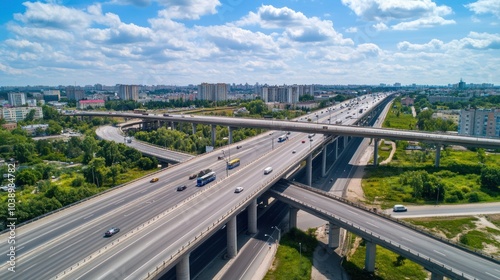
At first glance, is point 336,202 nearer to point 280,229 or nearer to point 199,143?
point 280,229

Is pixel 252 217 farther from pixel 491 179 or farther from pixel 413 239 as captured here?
pixel 491 179

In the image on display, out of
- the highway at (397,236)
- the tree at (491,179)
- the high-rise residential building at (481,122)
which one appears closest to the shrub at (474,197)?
the tree at (491,179)

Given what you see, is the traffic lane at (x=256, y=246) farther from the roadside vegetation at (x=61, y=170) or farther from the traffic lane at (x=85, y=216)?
the roadside vegetation at (x=61, y=170)

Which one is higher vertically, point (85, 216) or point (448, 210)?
point (85, 216)

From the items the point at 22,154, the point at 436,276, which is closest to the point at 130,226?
the point at 436,276

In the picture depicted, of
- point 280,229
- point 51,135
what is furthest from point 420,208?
point 51,135
